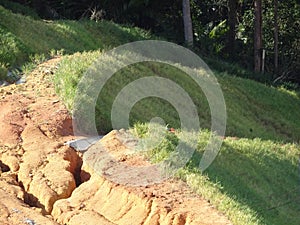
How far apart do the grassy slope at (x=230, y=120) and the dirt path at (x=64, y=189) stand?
1.23 ft

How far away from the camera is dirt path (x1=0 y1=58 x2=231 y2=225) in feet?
17.8

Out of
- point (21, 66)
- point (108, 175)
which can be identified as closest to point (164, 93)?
point (21, 66)

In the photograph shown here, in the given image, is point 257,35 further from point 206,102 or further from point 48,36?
point 48,36

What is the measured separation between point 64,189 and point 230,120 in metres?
5.99

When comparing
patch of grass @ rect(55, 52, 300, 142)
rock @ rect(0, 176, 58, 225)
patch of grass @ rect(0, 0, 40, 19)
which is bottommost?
patch of grass @ rect(55, 52, 300, 142)

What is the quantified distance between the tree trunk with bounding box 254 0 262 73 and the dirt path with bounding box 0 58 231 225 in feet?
36.6

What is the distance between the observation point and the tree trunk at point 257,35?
1766 centimetres

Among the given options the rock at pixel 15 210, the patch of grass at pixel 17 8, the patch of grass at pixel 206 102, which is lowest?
the patch of grass at pixel 206 102

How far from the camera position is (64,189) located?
5996 millimetres

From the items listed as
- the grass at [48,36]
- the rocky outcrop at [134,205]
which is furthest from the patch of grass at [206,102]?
the rocky outcrop at [134,205]

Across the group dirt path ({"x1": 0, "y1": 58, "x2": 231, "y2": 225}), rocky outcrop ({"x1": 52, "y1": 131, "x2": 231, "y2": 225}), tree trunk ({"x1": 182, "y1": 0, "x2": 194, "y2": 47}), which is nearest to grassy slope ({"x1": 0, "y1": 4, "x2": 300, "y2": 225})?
rocky outcrop ({"x1": 52, "y1": 131, "x2": 231, "y2": 225})

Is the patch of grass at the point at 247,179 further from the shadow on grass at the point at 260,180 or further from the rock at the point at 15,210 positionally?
the rock at the point at 15,210

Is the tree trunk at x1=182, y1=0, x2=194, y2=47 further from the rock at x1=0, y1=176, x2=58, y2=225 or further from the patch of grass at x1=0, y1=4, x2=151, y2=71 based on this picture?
the rock at x1=0, y1=176, x2=58, y2=225

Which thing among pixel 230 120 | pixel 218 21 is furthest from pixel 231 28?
pixel 230 120
